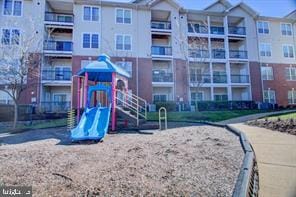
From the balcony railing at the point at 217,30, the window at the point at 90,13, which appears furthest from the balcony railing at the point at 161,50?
the window at the point at 90,13

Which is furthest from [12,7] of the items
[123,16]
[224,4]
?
[224,4]

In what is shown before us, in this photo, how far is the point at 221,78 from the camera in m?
27.8

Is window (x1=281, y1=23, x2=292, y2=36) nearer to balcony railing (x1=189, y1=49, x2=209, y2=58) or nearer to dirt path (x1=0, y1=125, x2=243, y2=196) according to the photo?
balcony railing (x1=189, y1=49, x2=209, y2=58)

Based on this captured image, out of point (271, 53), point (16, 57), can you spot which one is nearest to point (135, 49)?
point (16, 57)

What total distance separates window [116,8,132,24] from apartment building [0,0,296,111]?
0.12m

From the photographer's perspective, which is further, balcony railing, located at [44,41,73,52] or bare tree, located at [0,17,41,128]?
balcony railing, located at [44,41,73,52]

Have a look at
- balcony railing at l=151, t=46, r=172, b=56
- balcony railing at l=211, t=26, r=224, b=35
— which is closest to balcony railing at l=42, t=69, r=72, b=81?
balcony railing at l=151, t=46, r=172, b=56

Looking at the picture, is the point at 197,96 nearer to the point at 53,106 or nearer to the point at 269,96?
the point at 269,96

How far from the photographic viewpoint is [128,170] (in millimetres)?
4832

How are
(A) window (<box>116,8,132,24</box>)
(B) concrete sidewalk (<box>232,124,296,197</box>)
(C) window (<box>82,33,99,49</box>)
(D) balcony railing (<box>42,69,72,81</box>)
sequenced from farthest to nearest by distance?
1. (A) window (<box>116,8,132,24</box>)
2. (C) window (<box>82,33,99,49</box>)
3. (D) balcony railing (<box>42,69,72,81</box>)
4. (B) concrete sidewalk (<box>232,124,296,197</box>)

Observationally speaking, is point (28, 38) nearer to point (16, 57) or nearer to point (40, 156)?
point (16, 57)

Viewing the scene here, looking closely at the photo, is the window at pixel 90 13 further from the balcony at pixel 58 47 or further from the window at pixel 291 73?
the window at pixel 291 73

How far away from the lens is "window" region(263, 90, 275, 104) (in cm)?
2844

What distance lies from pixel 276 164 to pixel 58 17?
26.4 m
